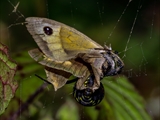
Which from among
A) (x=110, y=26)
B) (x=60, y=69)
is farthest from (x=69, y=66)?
(x=110, y=26)

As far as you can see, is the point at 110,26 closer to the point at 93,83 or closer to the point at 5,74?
the point at 93,83

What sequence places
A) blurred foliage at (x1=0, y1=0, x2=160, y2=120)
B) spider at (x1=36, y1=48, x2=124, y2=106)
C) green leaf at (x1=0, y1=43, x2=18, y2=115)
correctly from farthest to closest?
1. blurred foliage at (x1=0, y1=0, x2=160, y2=120)
2. spider at (x1=36, y1=48, x2=124, y2=106)
3. green leaf at (x1=0, y1=43, x2=18, y2=115)

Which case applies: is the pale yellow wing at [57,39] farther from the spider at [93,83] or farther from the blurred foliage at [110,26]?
the blurred foliage at [110,26]

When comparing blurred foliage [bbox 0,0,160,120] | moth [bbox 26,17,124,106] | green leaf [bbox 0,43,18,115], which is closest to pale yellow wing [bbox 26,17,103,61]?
moth [bbox 26,17,124,106]

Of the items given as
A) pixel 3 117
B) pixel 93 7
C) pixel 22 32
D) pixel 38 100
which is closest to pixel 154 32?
pixel 93 7

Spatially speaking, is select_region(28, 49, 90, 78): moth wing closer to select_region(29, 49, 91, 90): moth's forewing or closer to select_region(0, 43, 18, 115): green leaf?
select_region(29, 49, 91, 90): moth's forewing

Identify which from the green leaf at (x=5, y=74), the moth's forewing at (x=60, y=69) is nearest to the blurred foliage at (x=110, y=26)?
the moth's forewing at (x=60, y=69)

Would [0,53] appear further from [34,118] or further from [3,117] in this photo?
[34,118]
